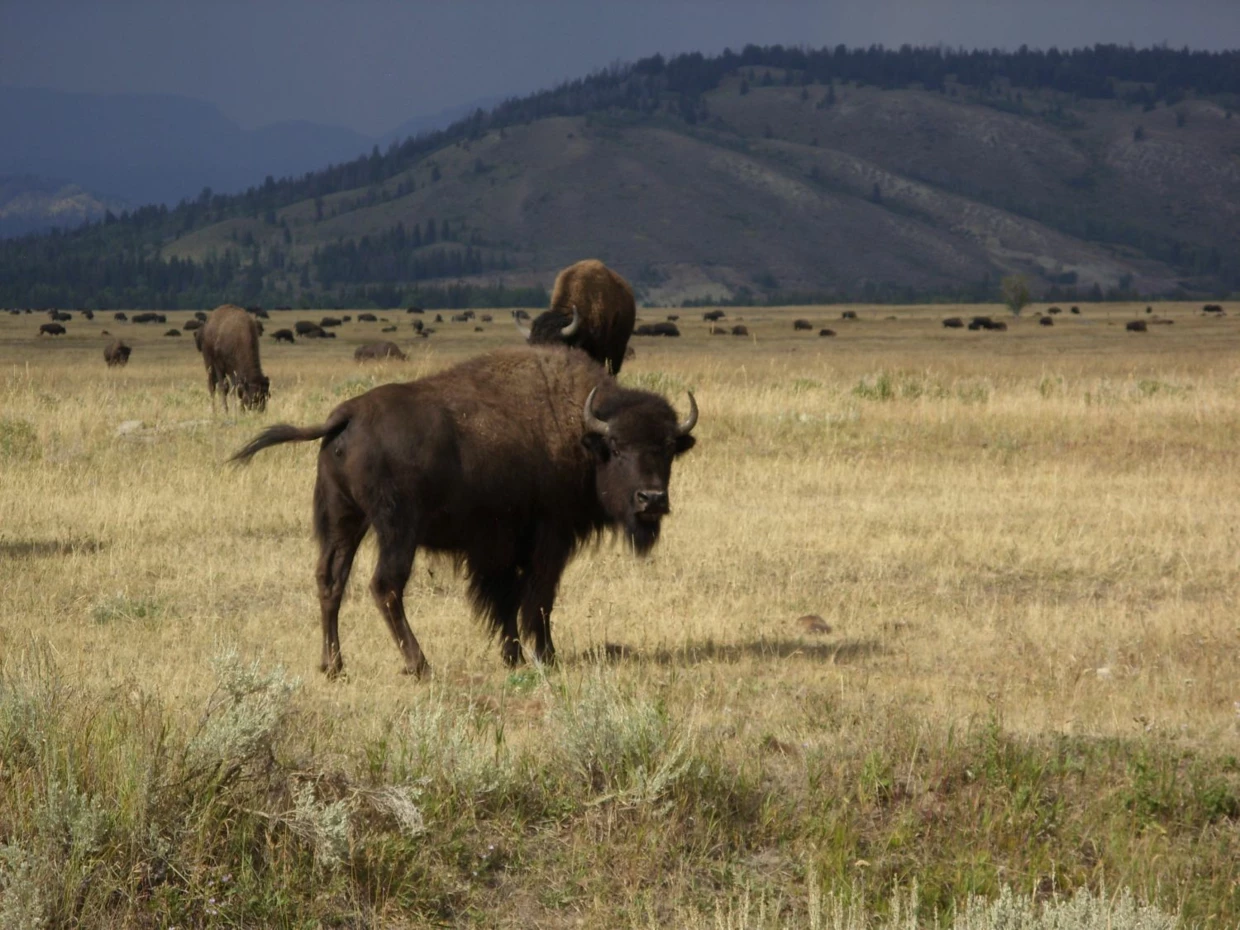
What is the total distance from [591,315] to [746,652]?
11.4 m

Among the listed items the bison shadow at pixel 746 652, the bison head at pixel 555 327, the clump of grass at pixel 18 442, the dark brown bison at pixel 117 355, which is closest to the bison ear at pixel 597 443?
the bison shadow at pixel 746 652

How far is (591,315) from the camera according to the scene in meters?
19.3

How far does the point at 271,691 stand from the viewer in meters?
5.75

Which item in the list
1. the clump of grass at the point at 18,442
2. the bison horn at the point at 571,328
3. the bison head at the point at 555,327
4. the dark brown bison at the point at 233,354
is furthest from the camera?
the dark brown bison at the point at 233,354

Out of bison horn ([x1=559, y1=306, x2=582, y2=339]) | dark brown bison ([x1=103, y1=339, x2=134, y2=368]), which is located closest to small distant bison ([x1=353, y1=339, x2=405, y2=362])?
dark brown bison ([x1=103, y1=339, x2=134, y2=368])

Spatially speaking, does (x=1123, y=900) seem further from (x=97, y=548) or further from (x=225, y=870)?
(x=97, y=548)

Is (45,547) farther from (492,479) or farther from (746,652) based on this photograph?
(746,652)

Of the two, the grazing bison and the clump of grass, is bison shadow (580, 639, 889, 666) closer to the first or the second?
the clump of grass

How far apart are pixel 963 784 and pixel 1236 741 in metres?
1.49

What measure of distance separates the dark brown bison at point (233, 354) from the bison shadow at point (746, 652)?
15.2m

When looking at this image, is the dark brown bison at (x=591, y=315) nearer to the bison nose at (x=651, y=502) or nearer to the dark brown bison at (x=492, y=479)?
the dark brown bison at (x=492, y=479)

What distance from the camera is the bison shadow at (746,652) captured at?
8.19 metres

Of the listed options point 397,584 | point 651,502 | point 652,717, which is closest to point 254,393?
point 397,584

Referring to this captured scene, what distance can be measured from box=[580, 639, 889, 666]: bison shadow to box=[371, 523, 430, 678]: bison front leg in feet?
3.30
